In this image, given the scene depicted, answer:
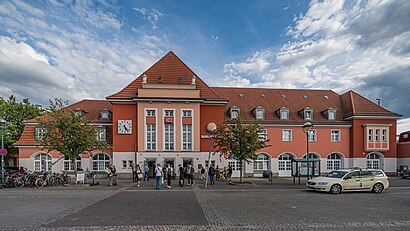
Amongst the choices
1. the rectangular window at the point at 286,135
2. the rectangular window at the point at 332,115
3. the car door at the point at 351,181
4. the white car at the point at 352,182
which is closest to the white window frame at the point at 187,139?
the rectangular window at the point at 286,135

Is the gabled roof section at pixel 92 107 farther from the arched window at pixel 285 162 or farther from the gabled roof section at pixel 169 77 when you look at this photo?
the arched window at pixel 285 162

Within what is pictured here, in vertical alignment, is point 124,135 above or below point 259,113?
below

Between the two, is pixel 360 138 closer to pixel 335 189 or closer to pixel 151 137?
pixel 335 189

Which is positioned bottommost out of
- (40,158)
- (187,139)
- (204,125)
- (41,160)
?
(41,160)

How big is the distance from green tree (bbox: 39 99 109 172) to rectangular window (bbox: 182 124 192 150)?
10.6 meters

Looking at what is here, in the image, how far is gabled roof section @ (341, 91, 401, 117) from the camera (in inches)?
1296

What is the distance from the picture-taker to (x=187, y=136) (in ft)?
95.2

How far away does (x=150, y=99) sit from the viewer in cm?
2816

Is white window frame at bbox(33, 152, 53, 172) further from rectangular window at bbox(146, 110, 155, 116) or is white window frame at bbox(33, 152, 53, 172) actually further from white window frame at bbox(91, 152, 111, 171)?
rectangular window at bbox(146, 110, 155, 116)

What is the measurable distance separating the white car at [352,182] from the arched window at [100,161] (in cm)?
2284

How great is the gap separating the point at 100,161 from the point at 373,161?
3312cm

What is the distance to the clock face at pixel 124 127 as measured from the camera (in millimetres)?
28625

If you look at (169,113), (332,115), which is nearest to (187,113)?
(169,113)

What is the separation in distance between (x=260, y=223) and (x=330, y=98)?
3387 cm
